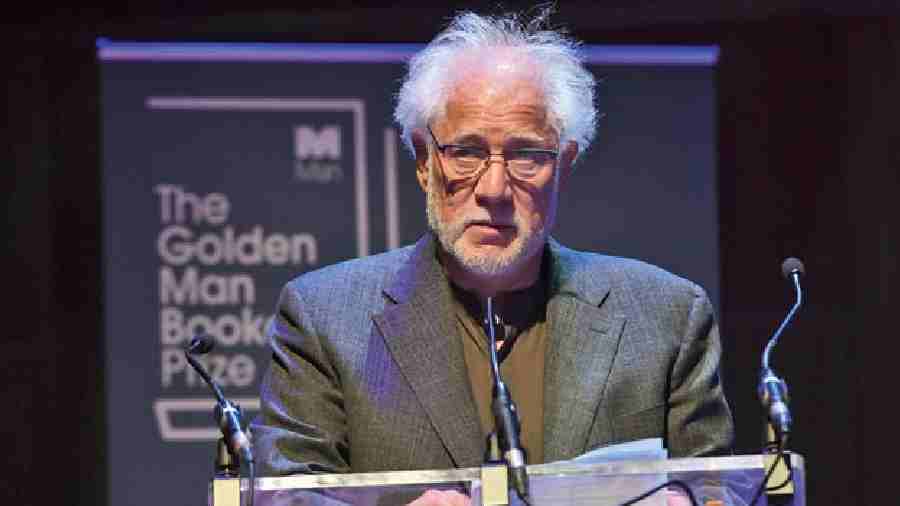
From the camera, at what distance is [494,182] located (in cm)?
279

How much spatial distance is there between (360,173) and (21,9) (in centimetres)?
121

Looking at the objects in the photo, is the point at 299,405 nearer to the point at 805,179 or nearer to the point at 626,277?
the point at 626,277

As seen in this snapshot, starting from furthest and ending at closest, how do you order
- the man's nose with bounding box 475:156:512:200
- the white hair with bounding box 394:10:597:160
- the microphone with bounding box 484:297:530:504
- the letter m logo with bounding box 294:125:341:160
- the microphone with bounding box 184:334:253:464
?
the letter m logo with bounding box 294:125:341:160, the white hair with bounding box 394:10:597:160, the man's nose with bounding box 475:156:512:200, the microphone with bounding box 184:334:253:464, the microphone with bounding box 484:297:530:504

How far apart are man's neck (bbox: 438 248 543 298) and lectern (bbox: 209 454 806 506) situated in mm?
842

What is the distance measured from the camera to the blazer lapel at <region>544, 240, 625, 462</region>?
2764mm

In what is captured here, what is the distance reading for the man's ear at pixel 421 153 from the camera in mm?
2971

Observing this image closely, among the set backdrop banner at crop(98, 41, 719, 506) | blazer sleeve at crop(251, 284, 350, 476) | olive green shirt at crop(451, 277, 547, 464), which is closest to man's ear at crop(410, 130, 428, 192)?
olive green shirt at crop(451, 277, 547, 464)

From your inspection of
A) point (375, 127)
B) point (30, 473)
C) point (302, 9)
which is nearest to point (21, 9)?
point (302, 9)

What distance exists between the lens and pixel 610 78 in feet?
15.6

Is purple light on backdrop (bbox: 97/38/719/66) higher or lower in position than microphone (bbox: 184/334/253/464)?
higher

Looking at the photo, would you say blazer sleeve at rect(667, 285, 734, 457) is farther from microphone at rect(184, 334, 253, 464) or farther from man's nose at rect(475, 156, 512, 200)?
microphone at rect(184, 334, 253, 464)

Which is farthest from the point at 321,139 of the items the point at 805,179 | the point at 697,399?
the point at 697,399

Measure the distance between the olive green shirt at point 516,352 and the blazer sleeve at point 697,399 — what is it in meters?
0.27

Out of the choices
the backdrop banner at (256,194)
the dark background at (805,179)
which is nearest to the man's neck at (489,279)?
the backdrop banner at (256,194)
